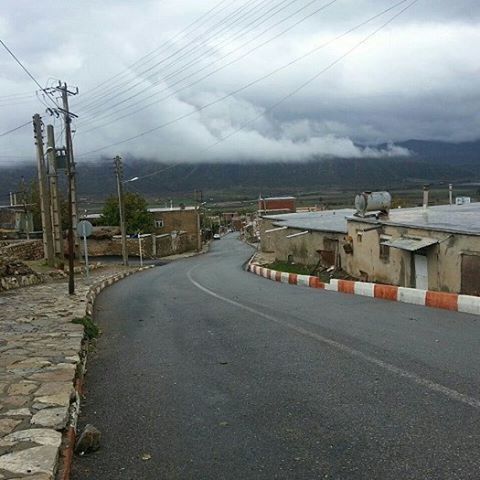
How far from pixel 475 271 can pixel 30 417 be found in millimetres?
12226

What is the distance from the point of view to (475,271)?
14461mm

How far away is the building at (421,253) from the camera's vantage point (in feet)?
48.8

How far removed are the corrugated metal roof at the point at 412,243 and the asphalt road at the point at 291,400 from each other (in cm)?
630

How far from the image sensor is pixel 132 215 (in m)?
72.1

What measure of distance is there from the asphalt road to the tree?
62356 mm

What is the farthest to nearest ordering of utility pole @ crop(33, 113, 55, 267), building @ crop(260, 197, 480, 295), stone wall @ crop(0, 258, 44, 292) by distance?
1. utility pole @ crop(33, 113, 55, 267)
2. stone wall @ crop(0, 258, 44, 292)
3. building @ crop(260, 197, 480, 295)

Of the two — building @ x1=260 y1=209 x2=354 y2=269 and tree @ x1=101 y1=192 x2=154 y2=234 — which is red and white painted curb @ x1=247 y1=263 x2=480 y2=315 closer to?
building @ x1=260 y1=209 x2=354 y2=269

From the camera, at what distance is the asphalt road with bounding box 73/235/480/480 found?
416 centimetres

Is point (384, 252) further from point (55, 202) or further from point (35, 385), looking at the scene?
point (55, 202)

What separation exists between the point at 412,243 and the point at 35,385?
42.4ft

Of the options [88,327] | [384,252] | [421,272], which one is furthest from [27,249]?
[88,327]

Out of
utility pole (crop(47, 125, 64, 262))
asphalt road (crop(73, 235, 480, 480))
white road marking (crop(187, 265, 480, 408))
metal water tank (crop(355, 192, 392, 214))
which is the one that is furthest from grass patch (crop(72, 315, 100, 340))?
utility pole (crop(47, 125, 64, 262))

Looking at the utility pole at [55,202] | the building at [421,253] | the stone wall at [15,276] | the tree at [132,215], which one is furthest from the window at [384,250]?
Answer: the tree at [132,215]

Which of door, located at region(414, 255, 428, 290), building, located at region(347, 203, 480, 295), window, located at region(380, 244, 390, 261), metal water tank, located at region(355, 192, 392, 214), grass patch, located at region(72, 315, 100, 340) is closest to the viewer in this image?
grass patch, located at region(72, 315, 100, 340)
